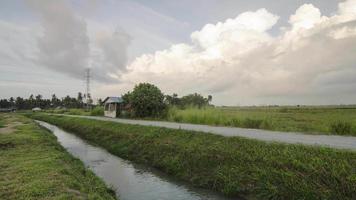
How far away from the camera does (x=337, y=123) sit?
19.6m

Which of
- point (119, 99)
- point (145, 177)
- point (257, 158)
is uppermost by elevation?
point (119, 99)

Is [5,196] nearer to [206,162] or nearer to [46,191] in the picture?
[46,191]

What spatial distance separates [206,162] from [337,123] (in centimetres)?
1074

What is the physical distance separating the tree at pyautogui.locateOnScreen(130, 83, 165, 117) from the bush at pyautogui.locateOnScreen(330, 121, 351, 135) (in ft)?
90.3

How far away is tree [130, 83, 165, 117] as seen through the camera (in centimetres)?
4425

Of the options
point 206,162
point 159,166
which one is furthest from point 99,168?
point 206,162

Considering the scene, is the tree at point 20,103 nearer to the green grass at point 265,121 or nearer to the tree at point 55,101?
the tree at point 55,101

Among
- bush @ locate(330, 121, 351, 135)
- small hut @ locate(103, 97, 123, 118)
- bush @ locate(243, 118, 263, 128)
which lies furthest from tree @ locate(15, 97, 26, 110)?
bush @ locate(330, 121, 351, 135)

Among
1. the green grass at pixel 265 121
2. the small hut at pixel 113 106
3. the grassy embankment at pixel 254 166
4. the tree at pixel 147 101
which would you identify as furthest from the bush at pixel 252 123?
the small hut at pixel 113 106

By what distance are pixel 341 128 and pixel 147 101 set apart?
2888 cm

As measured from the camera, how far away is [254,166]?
1112 centimetres

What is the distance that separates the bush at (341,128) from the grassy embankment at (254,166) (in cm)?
805

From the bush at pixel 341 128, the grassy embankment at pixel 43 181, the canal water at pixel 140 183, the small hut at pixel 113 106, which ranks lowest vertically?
the canal water at pixel 140 183

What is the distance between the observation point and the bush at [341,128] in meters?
18.9
